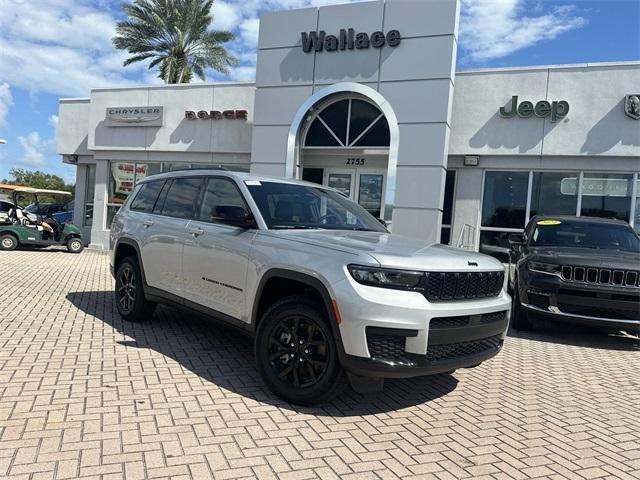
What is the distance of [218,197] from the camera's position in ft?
16.9

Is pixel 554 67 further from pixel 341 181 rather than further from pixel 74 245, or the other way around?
pixel 74 245

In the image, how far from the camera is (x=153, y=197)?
20.8ft

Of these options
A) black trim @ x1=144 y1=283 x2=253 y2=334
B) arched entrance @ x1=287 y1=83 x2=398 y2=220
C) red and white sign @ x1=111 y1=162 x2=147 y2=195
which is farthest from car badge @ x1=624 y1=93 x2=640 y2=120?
red and white sign @ x1=111 y1=162 x2=147 y2=195

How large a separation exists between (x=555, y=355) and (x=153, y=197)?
5371mm

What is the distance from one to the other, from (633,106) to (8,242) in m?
16.4

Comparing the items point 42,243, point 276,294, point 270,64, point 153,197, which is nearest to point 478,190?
point 270,64

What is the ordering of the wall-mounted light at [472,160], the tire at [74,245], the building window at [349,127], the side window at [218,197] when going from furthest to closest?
the tire at [74,245] < the building window at [349,127] < the wall-mounted light at [472,160] < the side window at [218,197]

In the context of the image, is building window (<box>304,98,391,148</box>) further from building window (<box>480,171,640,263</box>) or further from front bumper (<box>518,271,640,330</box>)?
front bumper (<box>518,271,640,330</box>)

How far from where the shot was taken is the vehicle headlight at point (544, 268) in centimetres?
677

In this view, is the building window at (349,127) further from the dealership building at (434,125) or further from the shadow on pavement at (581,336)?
the shadow on pavement at (581,336)

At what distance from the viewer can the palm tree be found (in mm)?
23359

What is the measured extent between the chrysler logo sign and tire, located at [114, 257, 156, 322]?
34.2 ft

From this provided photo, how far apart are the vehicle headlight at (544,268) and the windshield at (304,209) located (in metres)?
2.73

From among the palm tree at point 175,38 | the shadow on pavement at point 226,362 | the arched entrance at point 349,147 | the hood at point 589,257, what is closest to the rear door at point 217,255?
the shadow on pavement at point 226,362
